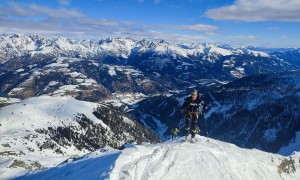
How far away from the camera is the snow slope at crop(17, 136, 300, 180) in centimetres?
3381

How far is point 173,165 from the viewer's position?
36.4m

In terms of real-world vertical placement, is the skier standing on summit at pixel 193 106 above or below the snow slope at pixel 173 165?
above

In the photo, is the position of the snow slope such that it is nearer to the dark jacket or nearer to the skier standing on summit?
the skier standing on summit

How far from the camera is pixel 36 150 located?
502 ft

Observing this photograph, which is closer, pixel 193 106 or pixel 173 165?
pixel 173 165

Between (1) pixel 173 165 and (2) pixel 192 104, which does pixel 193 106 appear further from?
(1) pixel 173 165

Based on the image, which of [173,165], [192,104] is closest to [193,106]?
[192,104]

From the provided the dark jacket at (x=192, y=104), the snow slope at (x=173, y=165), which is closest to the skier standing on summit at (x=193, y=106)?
the dark jacket at (x=192, y=104)

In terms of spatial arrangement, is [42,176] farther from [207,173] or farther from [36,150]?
[36,150]

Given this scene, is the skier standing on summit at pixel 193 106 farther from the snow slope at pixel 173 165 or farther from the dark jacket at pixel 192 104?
the snow slope at pixel 173 165

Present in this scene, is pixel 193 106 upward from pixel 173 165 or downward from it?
upward

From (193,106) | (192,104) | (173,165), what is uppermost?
(192,104)

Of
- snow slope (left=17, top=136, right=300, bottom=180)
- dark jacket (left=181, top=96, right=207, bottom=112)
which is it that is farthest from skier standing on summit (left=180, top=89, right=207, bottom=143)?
snow slope (left=17, top=136, right=300, bottom=180)

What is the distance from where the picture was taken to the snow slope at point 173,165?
33.8 metres
